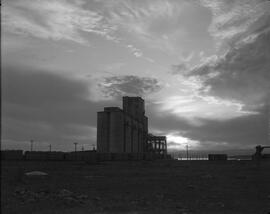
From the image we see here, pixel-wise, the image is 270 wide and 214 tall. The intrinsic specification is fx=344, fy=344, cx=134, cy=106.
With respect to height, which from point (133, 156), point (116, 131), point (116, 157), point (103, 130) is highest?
point (103, 130)

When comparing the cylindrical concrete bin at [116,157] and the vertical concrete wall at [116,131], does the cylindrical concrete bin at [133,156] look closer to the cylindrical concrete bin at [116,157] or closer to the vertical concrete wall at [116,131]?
the cylindrical concrete bin at [116,157]

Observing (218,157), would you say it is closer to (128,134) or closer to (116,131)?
(128,134)

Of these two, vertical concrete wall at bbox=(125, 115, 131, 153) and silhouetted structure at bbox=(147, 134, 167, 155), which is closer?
vertical concrete wall at bbox=(125, 115, 131, 153)

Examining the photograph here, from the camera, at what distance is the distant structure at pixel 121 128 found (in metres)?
80.6

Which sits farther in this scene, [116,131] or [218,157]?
[116,131]

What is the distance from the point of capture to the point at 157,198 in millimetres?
17484

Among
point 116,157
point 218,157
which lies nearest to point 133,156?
point 116,157

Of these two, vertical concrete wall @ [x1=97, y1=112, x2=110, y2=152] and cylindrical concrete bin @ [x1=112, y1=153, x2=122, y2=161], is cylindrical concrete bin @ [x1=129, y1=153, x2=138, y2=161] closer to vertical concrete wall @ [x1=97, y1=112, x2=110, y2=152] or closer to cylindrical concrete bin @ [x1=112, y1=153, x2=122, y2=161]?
cylindrical concrete bin @ [x1=112, y1=153, x2=122, y2=161]

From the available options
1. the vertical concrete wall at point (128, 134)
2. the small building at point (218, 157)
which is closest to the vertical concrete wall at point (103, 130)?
the vertical concrete wall at point (128, 134)

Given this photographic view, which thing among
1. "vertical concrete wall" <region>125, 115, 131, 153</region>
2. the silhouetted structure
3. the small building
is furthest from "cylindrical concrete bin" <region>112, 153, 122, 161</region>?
the silhouetted structure

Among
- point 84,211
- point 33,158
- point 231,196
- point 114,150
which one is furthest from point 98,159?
point 84,211

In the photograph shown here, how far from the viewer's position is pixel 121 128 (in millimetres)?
80812

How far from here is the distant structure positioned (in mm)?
80562

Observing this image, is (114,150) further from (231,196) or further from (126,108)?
(231,196)
